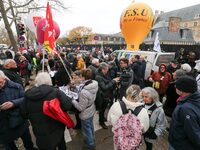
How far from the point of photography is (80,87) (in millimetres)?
3428

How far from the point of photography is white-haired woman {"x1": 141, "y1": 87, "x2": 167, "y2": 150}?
2952mm

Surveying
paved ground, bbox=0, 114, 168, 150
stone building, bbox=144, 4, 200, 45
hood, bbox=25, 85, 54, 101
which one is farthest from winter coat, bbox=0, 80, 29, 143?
stone building, bbox=144, 4, 200, 45

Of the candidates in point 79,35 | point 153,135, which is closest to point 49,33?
point 153,135

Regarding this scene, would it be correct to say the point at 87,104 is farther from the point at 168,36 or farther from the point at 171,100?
the point at 168,36

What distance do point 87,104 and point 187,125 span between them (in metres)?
1.70

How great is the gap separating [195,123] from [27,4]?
2037 cm

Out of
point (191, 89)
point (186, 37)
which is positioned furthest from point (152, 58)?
point (186, 37)

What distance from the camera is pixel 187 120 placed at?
2.16m

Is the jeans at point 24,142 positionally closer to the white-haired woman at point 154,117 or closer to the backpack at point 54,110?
the backpack at point 54,110

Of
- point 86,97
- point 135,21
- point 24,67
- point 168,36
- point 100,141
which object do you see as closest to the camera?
point 86,97

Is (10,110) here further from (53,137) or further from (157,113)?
(157,113)

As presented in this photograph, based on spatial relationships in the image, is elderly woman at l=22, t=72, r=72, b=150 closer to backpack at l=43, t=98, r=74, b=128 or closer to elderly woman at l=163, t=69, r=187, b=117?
backpack at l=43, t=98, r=74, b=128

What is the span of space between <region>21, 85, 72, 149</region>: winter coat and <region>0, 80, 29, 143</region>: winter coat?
0.39 meters

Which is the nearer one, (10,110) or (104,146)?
(10,110)
